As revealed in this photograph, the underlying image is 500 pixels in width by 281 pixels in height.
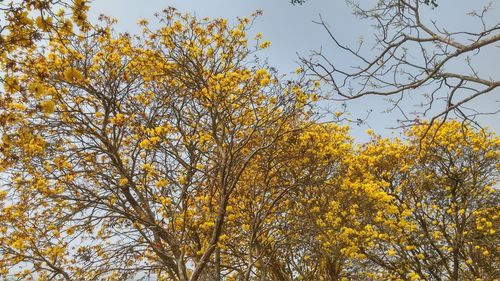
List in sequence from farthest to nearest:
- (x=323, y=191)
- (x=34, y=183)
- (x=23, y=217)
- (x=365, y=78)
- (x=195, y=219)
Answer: (x=323, y=191), (x=195, y=219), (x=23, y=217), (x=34, y=183), (x=365, y=78)

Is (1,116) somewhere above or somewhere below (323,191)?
below

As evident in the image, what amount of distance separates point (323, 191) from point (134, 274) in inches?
201

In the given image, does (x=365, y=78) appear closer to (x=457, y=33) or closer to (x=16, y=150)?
(x=457, y=33)

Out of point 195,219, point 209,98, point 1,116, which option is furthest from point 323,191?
point 1,116

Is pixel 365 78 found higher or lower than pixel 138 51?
lower

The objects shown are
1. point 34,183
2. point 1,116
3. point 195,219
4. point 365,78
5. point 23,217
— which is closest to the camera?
point 1,116

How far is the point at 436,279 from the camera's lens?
39.1 ft

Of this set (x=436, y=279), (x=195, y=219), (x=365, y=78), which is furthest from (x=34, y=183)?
(x=436, y=279)

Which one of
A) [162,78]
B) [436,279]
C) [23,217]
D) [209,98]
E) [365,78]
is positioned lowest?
[436,279]

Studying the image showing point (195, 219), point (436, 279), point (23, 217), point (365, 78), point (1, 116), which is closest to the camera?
point (1, 116)

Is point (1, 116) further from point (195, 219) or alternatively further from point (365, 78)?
point (195, 219)

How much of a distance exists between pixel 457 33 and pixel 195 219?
20.9 ft

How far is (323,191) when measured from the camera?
34.1ft

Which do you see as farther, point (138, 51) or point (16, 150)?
point (138, 51)
